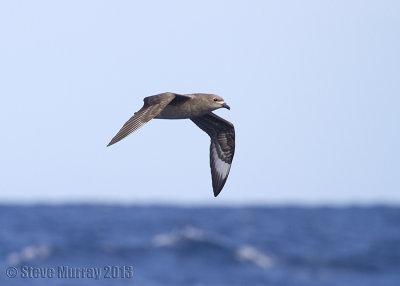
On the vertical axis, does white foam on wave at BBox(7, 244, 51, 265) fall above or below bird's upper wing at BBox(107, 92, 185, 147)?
below

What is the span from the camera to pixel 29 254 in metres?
49.3

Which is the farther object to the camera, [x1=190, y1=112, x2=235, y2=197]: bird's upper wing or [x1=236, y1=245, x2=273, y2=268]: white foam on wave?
[x1=236, y1=245, x2=273, y2=268]: white foam on wave

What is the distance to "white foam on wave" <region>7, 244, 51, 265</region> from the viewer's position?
47.8 meters

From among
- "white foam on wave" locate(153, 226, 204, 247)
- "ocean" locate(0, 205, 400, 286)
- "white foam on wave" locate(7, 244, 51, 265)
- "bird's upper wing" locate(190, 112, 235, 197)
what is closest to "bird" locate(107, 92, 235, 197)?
"bird's upper wing" locate(190, 112, 235, 197)

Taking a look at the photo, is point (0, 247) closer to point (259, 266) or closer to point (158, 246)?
point (158, 246)

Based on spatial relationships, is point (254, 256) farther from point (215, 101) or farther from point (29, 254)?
point (215, 101)

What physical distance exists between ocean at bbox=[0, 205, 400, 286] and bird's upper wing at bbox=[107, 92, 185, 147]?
23.0 meters

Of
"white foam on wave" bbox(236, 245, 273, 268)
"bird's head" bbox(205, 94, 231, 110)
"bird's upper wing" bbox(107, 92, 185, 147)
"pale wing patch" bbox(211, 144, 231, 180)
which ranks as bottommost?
"white foam on wave" bbox(236, 245, 273, 268)

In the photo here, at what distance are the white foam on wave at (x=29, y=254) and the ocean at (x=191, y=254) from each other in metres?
0.05

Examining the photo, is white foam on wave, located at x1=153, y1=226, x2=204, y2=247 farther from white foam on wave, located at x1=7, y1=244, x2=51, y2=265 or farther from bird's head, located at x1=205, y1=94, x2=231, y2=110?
bird's head, located at x1=205, y1=94, x2=231, y2=110

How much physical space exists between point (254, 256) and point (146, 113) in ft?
119

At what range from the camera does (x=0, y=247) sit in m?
50.6

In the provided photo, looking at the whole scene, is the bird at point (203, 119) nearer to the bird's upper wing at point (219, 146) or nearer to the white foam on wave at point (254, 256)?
the bird's upper wing at point (219, 146)

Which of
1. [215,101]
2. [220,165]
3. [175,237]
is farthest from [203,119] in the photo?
[175,237]
